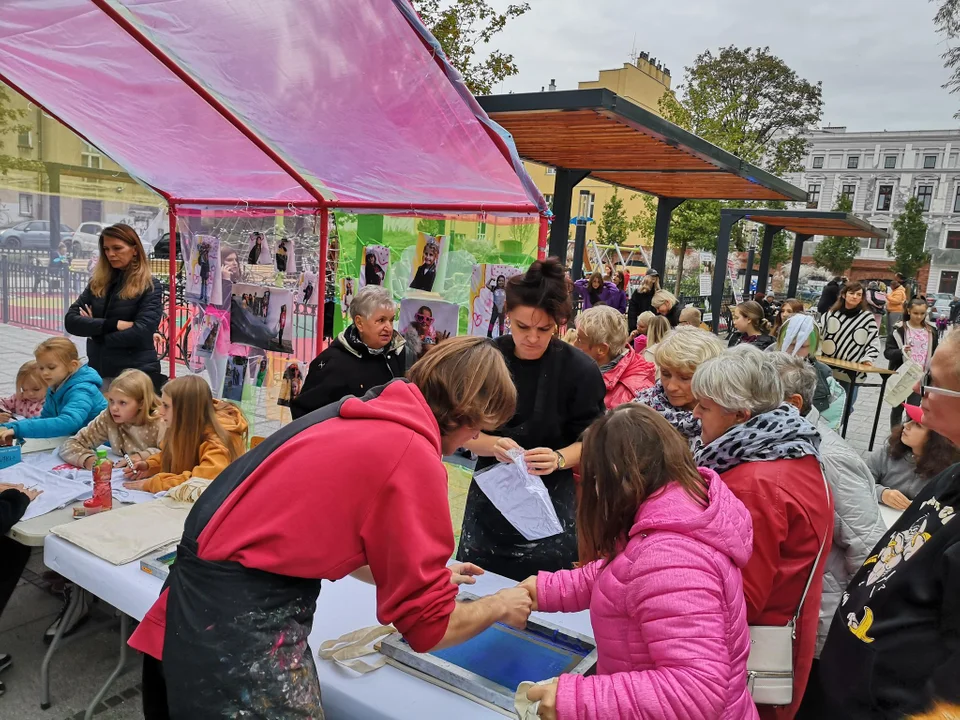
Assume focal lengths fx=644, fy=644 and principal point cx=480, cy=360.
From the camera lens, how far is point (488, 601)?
1.65m

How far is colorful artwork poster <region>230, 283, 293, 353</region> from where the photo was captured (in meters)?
4.64

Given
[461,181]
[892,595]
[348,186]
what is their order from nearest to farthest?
1. [892,595]
2. [461,181]
3. [348,186]

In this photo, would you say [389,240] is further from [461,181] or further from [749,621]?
[749,621]

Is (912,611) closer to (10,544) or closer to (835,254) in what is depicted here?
(10,544)

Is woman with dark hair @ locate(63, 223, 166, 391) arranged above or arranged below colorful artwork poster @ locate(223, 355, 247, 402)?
above

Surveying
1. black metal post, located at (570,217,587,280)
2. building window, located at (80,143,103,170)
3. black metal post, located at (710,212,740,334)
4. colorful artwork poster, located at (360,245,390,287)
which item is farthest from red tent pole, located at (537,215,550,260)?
black metal post, located at (710,212,740,334)

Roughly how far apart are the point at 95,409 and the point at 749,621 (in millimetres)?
3745

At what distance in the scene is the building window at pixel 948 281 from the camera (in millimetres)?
58188

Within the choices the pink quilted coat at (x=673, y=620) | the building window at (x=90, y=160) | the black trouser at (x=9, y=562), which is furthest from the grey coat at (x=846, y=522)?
the building window at (x=90, y=160)

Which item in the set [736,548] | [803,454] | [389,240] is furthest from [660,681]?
[389,240]

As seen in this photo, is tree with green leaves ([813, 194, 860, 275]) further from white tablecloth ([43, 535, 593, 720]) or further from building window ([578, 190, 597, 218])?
white tablecloth ([43, 535, 593, 720])

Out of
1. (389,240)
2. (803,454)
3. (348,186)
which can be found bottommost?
(803,454)

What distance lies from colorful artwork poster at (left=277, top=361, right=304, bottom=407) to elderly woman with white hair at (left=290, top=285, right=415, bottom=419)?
131 centimetres

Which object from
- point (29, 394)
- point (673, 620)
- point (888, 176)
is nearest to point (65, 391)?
point (29, 394)
